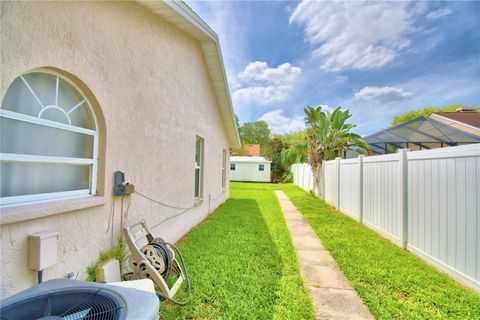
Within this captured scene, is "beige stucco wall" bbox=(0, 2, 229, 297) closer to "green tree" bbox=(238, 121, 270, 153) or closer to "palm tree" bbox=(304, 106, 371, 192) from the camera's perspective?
"palm tree" bbox=(304, 106, 371, 192)

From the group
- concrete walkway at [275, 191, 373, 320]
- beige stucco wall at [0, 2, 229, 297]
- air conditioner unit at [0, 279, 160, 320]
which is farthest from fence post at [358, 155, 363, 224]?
air conditioner unit at [0, 279, 160, 320]

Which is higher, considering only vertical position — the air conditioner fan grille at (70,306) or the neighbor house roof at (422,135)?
the neighbor house roof at (422,135)

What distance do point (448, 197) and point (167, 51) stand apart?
6.12 meters

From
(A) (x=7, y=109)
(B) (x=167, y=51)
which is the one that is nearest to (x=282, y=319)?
(A) (x=7, y=109)

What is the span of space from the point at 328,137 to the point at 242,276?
10641 millimetres

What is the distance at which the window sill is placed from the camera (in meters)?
1.85

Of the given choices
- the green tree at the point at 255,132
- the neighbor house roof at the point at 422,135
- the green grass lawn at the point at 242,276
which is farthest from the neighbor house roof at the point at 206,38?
the green tree at the point at 255,132

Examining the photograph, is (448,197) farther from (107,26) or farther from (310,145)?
(310,145)

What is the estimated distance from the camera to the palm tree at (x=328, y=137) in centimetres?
1215

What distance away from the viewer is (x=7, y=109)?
200cm

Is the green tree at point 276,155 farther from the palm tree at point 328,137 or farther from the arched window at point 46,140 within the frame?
the arched window at point 46,140

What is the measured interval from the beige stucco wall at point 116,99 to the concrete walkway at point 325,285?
2999 millimetres

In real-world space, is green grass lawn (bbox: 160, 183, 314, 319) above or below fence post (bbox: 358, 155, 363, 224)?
below

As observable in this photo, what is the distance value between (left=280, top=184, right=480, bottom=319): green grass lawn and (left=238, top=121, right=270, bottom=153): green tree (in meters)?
51.3
